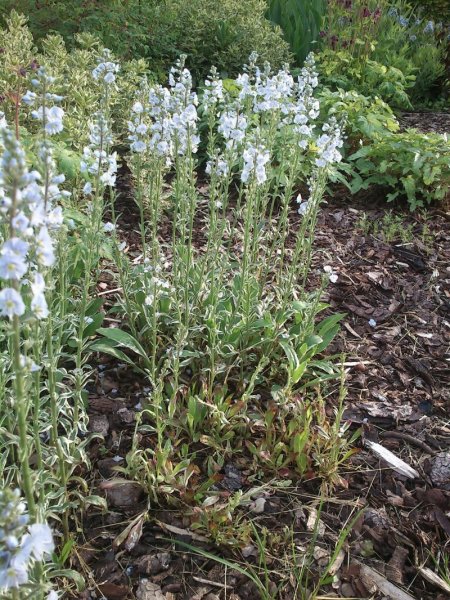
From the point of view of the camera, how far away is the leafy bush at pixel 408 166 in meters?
4.64

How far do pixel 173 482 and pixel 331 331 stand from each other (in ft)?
4.06

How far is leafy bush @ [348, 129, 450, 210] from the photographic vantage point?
4.64m

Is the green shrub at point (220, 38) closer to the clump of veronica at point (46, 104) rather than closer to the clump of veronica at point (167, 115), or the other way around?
the clump of veronica at point (167, 115)

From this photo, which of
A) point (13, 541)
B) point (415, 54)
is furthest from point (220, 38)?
point (13, 541)

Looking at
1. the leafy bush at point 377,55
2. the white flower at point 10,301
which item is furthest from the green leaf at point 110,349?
the leafy bush at point 377,55

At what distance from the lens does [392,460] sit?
103 inches

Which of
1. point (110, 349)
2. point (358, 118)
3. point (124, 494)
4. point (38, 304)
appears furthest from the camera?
point (358, 118)

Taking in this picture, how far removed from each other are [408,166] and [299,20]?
3.48m

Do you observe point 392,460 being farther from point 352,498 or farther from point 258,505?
point 258,505

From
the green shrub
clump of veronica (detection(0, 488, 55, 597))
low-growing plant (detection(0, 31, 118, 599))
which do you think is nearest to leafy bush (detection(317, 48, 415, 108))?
the green shrub

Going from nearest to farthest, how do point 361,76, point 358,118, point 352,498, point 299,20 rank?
point 352,498 → point 358,118 → point 361,76 → point 299,20

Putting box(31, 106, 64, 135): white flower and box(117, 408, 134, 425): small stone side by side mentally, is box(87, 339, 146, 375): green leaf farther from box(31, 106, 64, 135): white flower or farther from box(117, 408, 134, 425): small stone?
box(31, 106, 64, 135): white flower

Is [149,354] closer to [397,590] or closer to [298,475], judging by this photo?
[298,475]

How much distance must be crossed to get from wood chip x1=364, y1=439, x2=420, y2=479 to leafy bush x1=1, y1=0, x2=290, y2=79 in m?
4.43
